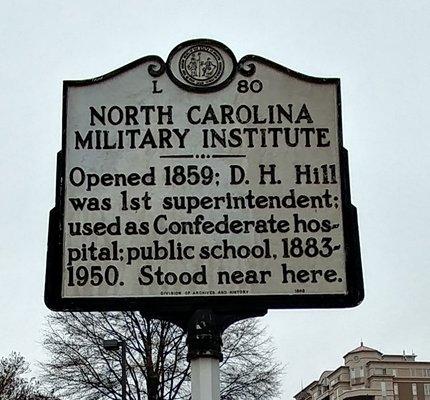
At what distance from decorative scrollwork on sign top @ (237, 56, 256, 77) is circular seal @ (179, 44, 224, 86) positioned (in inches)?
6.8

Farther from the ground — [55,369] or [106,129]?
[55,369]

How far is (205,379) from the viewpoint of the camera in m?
8.64

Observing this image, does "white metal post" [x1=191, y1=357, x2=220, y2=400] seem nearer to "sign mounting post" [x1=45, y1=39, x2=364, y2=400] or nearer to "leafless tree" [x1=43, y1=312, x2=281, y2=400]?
"sign mounting post" [x1=45, y1=39, x2=364, y2=400]

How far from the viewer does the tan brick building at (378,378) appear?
121 metres

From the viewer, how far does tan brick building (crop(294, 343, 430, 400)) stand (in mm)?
120750

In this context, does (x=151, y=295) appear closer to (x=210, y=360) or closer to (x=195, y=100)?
(x=210, y=360)

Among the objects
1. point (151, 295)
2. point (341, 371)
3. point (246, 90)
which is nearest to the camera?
point (151, 295)

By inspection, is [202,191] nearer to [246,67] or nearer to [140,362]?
[246,67]

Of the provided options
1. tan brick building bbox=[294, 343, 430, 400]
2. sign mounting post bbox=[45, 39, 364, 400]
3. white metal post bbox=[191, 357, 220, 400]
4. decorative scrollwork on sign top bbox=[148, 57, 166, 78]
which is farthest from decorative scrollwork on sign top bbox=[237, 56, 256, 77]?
tan brick building bbox=[294, 343, 430, 400]

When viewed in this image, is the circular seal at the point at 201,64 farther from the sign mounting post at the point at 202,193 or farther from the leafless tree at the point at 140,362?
the leafless tree at the point at 140,362

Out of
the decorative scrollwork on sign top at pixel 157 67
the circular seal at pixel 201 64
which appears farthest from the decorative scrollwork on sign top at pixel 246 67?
the decorative scrollwork on sign top at pixel 157 67

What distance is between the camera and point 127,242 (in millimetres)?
8680

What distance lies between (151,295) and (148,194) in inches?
36.1

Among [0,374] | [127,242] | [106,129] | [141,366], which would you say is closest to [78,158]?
[106,129]
